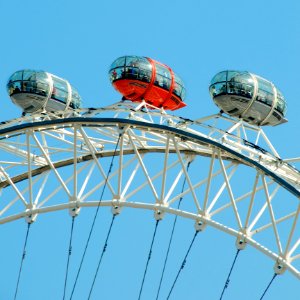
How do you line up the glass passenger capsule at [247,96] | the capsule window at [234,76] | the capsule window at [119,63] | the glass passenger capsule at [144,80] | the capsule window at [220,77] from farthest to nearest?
the capsule window at [119,63]
the glass passenger capsule at [144,80]
the capsule window at [220,77]
the capsule window at [234,76]
the glass passenger capsule at [247,96]

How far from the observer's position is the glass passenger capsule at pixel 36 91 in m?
63.8

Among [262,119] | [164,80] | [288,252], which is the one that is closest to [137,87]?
[164,80]

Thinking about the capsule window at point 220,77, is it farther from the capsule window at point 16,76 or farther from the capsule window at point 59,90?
the capsule window at point 16,76

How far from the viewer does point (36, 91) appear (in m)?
64.0

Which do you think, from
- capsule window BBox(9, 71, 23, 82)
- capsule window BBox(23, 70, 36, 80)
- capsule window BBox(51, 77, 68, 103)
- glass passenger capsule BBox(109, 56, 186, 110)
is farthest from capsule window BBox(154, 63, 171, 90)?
capsule window BBox(9, 71, 23, 82)

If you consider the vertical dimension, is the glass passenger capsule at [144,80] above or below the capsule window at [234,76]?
above

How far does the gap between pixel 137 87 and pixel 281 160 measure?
7368mm

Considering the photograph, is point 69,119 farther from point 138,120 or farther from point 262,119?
point 262,119

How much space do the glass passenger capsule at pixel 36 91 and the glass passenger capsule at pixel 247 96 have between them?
733 centimetres

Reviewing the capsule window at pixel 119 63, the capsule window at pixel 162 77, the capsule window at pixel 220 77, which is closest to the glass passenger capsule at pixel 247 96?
the capsule window at pixel 220 77

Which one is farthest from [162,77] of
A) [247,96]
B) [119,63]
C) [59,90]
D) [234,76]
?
[59,90]

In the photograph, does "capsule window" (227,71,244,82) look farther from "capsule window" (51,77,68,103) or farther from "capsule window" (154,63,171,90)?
"capsule window" (51,77,68,103)

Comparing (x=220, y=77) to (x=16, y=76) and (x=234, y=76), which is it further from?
(x=16, y=76)

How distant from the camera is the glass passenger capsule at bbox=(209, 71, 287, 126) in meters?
59.6
